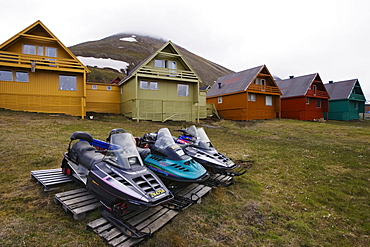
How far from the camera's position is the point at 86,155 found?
523 cm

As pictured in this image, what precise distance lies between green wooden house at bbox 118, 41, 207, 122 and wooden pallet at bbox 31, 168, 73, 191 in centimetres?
1517

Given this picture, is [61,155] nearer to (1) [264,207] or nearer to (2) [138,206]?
(2) [138,206]

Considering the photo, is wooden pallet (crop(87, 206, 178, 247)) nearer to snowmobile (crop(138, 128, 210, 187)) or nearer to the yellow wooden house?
snowmobile (crop(138, 128, 210, 187))

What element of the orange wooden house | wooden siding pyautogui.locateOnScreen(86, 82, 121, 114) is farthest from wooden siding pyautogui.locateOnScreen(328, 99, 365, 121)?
wooden siding pyautogui.locateOnScreen(86, 82, 121, 114)

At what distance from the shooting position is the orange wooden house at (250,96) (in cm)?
2919

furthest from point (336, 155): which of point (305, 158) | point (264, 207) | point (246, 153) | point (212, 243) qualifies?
point (212, 243)

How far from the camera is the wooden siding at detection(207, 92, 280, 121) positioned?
29.1 m

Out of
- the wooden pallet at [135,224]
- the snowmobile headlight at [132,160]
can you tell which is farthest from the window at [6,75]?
the wooden pallet at [135,224]

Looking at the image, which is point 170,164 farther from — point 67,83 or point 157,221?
point 67,83

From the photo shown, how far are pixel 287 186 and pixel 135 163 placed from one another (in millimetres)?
5006

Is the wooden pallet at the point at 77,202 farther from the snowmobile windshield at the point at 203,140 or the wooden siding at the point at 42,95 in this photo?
the wooden siding at the point at 42,95

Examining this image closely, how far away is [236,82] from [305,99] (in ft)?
36.7

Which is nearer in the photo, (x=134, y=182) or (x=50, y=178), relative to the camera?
(x=134, y=182)

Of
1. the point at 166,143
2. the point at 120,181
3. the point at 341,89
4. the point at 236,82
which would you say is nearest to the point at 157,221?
the point at 120,181
